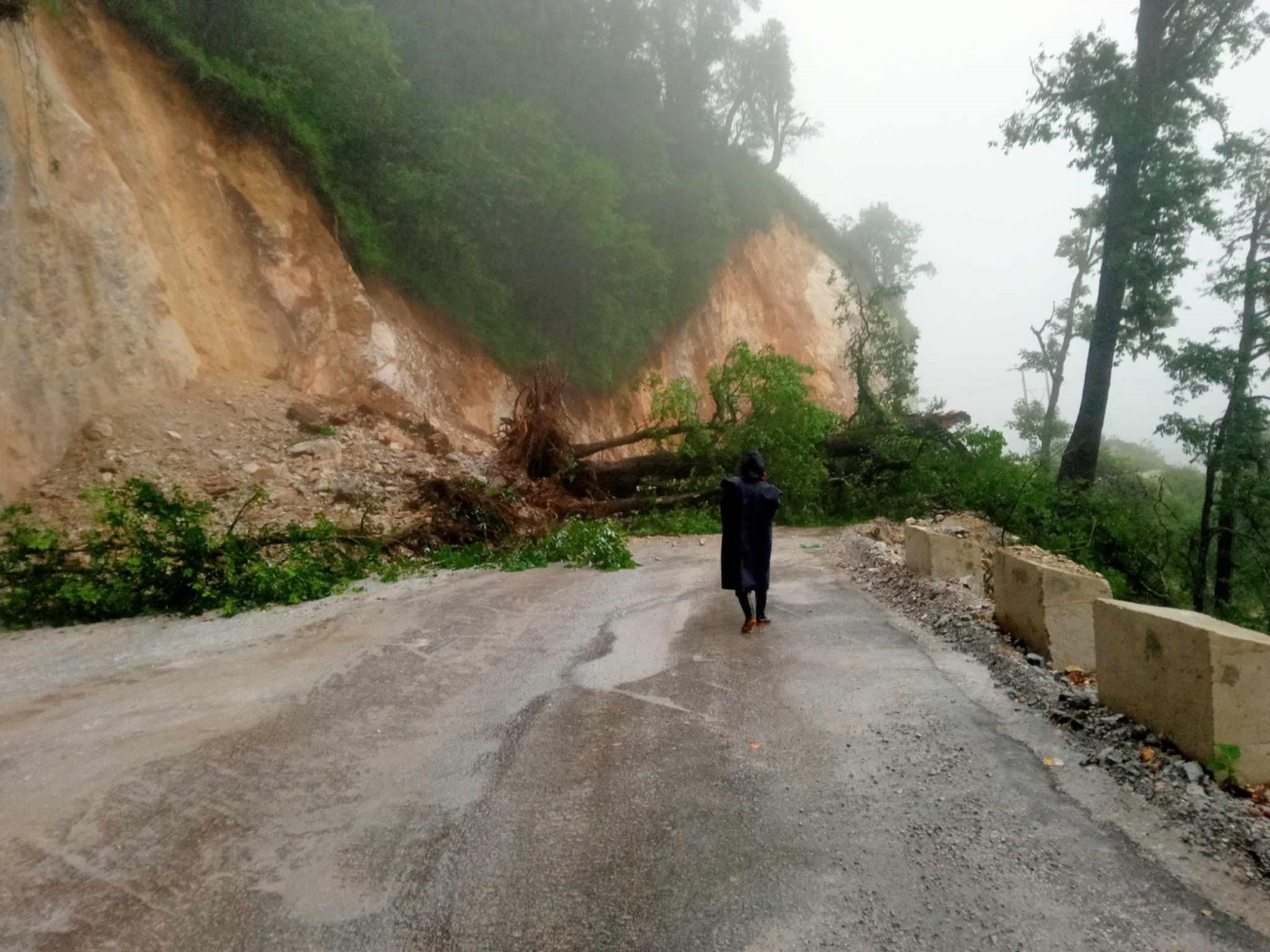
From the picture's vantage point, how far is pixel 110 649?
5.81m

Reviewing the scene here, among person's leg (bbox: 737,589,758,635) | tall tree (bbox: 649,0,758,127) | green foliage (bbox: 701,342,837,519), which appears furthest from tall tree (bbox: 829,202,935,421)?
person's leg (bbox: 737,589,758,635)

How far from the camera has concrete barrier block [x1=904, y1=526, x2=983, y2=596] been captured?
24.1 ft

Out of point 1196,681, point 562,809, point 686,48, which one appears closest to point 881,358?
point 686,48

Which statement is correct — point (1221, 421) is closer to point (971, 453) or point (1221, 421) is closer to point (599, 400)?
point (971, 453)

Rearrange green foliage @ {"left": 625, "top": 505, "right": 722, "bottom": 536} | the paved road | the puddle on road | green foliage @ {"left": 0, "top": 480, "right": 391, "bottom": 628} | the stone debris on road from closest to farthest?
the paved road < the stone debris on road < the puddle on road < green foliage @ {"left": 0, "top": 480, "right": 391, "bottom": 628} < green foliage @ {"left": 625, "top": 505, "right": 722, "bottom": 536}

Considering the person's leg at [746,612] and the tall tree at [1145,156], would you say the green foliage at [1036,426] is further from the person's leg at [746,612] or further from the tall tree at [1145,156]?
the person's leg at [746,612]

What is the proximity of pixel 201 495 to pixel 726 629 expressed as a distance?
749 cm

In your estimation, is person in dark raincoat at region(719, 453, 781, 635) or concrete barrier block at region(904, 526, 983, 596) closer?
person in dark raincoat at region(719, 453, 781, 635)

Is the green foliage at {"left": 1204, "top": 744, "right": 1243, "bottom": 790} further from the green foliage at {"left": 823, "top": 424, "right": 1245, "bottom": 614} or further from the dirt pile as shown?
the dirt pile

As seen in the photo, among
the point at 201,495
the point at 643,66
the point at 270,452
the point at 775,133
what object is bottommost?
the point at 201,495

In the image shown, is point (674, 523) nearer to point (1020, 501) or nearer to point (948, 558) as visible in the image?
point (1020, 501)

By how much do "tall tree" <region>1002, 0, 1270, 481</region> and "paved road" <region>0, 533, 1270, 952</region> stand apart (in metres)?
13.4

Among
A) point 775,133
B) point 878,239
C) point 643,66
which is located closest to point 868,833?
point 643,66

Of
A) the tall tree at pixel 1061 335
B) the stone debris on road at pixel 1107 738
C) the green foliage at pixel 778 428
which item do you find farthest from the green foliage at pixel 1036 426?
the stone debris on road at pixel 1107 738
